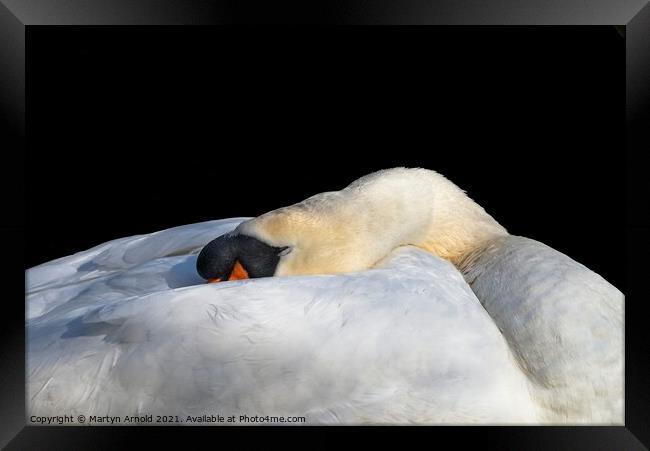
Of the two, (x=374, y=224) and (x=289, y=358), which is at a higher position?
(x=374, y=224)

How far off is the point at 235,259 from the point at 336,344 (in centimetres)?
48

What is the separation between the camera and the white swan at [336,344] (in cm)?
236

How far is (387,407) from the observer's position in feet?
7.75

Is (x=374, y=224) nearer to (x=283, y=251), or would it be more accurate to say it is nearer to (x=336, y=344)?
(x=283, y=251)

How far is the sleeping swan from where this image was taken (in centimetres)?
248

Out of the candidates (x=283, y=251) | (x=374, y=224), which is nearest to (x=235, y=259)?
(x=283, y=251)

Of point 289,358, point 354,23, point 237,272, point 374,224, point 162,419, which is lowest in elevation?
point 162,419

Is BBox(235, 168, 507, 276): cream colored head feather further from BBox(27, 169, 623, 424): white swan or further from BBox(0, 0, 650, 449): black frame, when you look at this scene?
BBox(0, 0, 650, 449): black frame

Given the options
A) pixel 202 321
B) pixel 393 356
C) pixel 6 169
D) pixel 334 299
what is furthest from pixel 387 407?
pixel 6 169

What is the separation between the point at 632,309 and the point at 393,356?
1.89 ft

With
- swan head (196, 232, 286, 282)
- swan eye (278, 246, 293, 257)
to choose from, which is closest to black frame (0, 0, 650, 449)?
swan head (196, 232, 286, 282)

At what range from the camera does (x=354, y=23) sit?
89.0 inches

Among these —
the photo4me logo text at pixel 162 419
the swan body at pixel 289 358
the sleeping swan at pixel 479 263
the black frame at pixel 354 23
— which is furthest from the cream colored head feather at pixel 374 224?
the black frame at pixel 354 23

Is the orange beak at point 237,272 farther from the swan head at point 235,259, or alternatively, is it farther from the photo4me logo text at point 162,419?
the photo4me logo text at point 162,419
